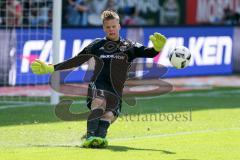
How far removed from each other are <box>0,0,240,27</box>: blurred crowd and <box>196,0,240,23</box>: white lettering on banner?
0.37 ft

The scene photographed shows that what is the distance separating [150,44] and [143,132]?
8622 millimetres

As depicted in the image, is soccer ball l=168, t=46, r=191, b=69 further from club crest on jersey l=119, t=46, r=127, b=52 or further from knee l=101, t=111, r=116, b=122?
knee l=101, t=111, r=116, b=122

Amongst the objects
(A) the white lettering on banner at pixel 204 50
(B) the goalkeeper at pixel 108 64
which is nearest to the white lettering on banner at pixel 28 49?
(A) the white lettering on banner at pixel 204 50

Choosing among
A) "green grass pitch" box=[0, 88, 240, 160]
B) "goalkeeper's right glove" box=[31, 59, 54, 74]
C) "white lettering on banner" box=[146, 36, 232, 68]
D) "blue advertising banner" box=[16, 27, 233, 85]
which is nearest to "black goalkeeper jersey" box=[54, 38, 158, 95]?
"goalkeeper's right glove" box=[31, 59, 54, 74]

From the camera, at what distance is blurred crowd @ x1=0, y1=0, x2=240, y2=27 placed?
60.6 ft

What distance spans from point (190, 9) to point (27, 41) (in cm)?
1117

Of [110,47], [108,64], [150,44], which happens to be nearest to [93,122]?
[108,64]

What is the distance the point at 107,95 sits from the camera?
10906mm

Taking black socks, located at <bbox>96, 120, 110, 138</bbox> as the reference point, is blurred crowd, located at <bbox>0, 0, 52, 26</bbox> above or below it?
above

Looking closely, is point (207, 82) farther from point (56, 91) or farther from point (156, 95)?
point (56, 91)

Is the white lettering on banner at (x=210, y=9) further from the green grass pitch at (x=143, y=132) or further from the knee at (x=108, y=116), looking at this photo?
the knee at (x=108, y=116)

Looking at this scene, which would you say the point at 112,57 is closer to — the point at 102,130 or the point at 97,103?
the point at 97,103

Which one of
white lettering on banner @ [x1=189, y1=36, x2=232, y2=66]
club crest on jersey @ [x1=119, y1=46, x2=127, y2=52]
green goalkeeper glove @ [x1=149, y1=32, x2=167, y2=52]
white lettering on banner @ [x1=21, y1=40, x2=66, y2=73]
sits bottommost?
white lettering on banner @ [x1=189, y1=36, x2=232, y2=66]

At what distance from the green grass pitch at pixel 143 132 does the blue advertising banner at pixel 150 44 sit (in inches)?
94.5
